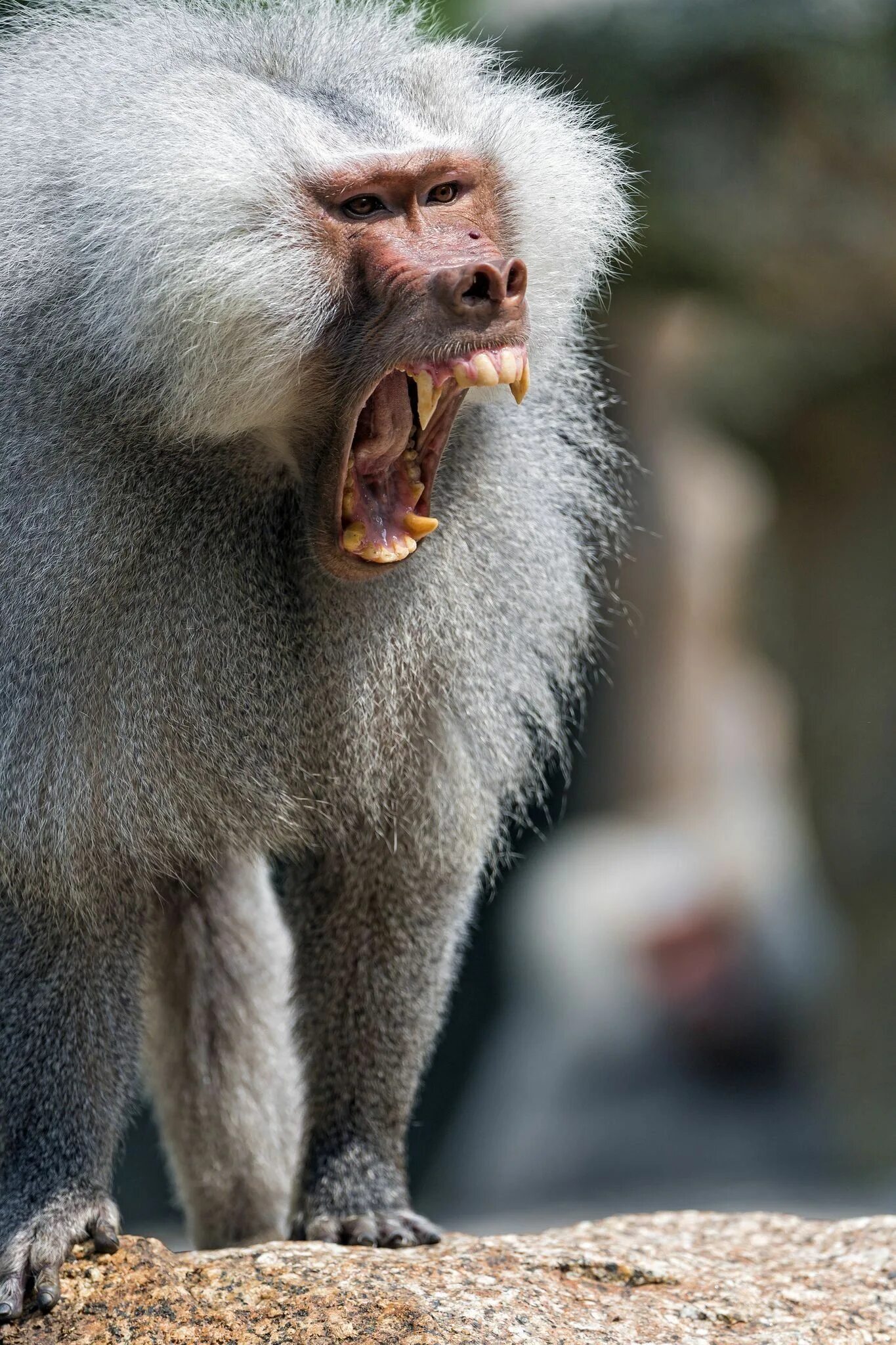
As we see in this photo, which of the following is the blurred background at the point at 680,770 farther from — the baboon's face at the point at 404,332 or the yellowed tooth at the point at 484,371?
the yellowed tooth at the point at 484,371

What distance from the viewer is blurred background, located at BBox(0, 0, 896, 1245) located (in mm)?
7852

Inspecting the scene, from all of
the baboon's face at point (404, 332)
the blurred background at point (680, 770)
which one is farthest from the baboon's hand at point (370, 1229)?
the blurred background at point (680, 770)

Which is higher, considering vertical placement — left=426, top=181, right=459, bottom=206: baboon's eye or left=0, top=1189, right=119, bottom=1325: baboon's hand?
left=426, top=181, right=459, bottom=206: baboon's eye

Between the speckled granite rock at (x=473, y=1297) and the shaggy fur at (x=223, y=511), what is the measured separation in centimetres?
24

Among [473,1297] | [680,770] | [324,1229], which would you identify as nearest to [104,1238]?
[324,1229]

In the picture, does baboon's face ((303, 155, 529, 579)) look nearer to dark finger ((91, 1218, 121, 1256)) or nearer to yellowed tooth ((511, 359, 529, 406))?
yellowed tooth ((511, 359, 529, 406))

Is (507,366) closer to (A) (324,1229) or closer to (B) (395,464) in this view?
(B) (395,464)

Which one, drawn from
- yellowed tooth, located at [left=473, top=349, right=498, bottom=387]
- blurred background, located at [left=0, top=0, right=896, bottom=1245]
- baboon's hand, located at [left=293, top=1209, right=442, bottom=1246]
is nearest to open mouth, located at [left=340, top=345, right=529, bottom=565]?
yellowed tooth, located at [left=473, top=349, right=498, bottom=387]

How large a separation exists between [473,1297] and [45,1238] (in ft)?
2.68

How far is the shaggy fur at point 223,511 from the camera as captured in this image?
10.8ft

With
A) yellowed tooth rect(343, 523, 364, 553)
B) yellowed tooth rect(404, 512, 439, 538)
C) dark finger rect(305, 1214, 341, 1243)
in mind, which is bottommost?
dark finger rect(305, 1214, 341, 1243)

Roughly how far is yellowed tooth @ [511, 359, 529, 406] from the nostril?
15cm

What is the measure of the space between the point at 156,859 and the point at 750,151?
5.34 meters

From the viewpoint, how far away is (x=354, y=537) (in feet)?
11.3
